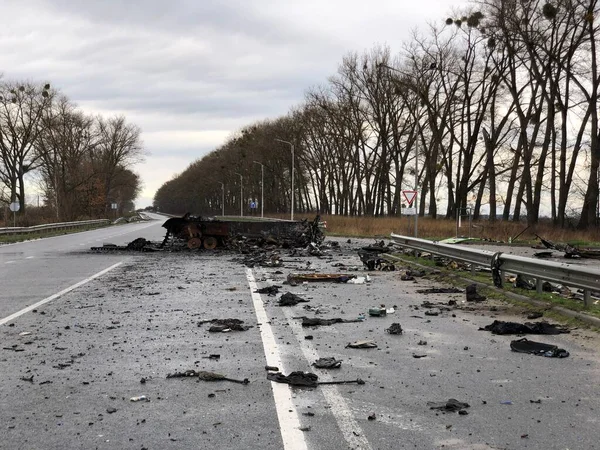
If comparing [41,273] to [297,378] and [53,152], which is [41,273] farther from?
[53,152]

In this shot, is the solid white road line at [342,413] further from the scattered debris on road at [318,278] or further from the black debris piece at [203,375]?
the scattered debris on road at [318,278]

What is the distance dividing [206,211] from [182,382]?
16601 centimetres

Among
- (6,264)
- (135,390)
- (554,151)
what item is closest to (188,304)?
(135,390)

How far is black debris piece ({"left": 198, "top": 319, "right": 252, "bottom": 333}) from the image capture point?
8258 mm

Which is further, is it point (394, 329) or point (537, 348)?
point (394, 329)

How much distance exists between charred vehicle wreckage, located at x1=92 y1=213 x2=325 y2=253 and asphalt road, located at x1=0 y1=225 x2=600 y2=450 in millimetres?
15361

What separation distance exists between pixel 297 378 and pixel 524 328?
392cm

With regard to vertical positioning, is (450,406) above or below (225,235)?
below

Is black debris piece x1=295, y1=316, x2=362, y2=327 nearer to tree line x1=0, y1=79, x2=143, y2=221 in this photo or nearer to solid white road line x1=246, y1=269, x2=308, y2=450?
solid white road line x1=246, y1=269, x2=308, y2=450

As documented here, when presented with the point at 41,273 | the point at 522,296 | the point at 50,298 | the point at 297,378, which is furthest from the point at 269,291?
the point at 41,273

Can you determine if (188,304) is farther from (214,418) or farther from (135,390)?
(214,418)

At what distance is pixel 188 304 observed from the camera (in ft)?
35.0

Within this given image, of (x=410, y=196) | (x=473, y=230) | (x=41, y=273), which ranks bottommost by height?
(x=41, y=273)

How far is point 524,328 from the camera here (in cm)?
828
